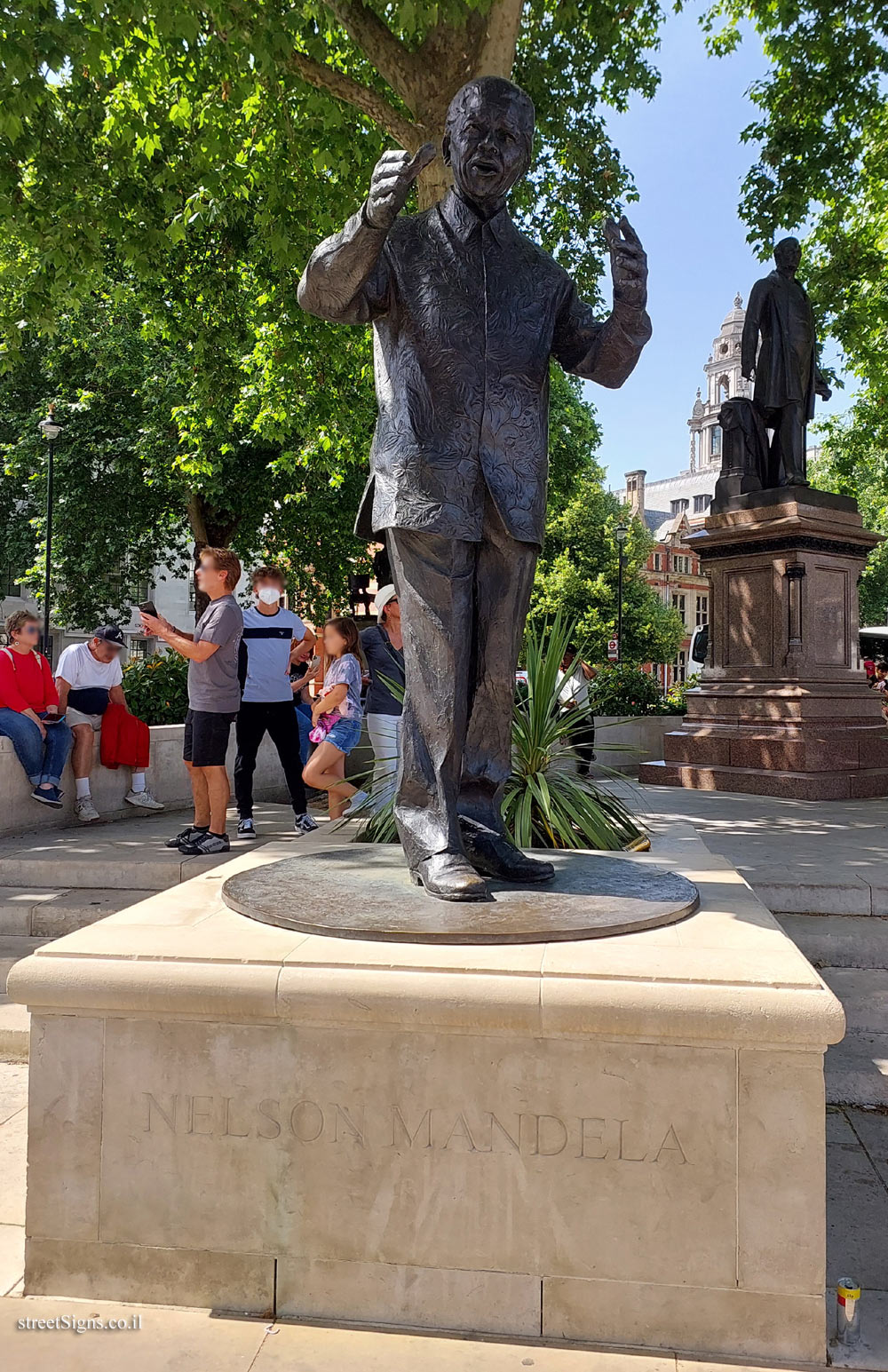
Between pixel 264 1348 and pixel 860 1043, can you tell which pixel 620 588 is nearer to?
pixel 860 1043

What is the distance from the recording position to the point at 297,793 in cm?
768

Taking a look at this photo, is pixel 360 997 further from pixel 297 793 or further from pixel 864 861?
pixel 297 793

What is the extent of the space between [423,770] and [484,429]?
43.9 inches

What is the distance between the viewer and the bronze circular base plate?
261cm

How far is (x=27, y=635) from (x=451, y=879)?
234 inches

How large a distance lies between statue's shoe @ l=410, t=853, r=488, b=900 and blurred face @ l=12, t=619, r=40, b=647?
5.63 m

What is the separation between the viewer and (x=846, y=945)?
4.84 m

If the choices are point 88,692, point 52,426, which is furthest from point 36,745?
point 52,426

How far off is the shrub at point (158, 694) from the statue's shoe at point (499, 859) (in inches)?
301

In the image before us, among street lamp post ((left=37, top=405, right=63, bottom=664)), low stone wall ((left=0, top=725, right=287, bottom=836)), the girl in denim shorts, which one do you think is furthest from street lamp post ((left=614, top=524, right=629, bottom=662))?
the girl in denim shorts

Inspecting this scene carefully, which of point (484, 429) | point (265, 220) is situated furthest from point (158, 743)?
point (484, 429)

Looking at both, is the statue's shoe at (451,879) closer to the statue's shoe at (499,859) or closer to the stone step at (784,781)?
the statue's shoe at (499,859)

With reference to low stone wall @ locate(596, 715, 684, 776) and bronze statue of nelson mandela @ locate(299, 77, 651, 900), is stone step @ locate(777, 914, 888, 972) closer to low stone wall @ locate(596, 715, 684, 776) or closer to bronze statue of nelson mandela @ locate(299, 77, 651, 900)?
bronze statue of nelson mandela @ locate(299, 77, 651, 900)

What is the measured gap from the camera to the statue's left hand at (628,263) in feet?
10.3
